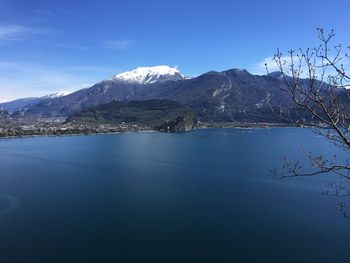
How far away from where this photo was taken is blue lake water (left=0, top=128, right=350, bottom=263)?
20109 mm

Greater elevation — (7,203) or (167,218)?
(167,218)

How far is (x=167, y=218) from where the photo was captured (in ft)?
85.1

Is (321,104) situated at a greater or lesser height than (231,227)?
greater

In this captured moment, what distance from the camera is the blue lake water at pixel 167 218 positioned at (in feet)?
66.0

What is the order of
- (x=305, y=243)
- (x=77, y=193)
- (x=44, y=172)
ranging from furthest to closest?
(x=44, y=172) < (x=77, y=193) < (x=305, y=243)

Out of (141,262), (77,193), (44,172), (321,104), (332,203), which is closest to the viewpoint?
(321,104)

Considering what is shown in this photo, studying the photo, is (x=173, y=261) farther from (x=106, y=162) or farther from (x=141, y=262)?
(x=106, y=162)

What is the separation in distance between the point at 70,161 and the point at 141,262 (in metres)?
41.8

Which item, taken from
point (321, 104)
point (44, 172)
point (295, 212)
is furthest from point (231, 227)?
point (44, 172)

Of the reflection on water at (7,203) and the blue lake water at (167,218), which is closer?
the blue lake water at (167,218)

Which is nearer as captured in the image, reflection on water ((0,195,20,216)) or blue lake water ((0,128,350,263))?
blue lake water ((0,128,350,263))

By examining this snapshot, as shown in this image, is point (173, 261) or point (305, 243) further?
point (305, 243)

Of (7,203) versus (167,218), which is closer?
(167,218)

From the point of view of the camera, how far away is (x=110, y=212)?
28.0 meters
